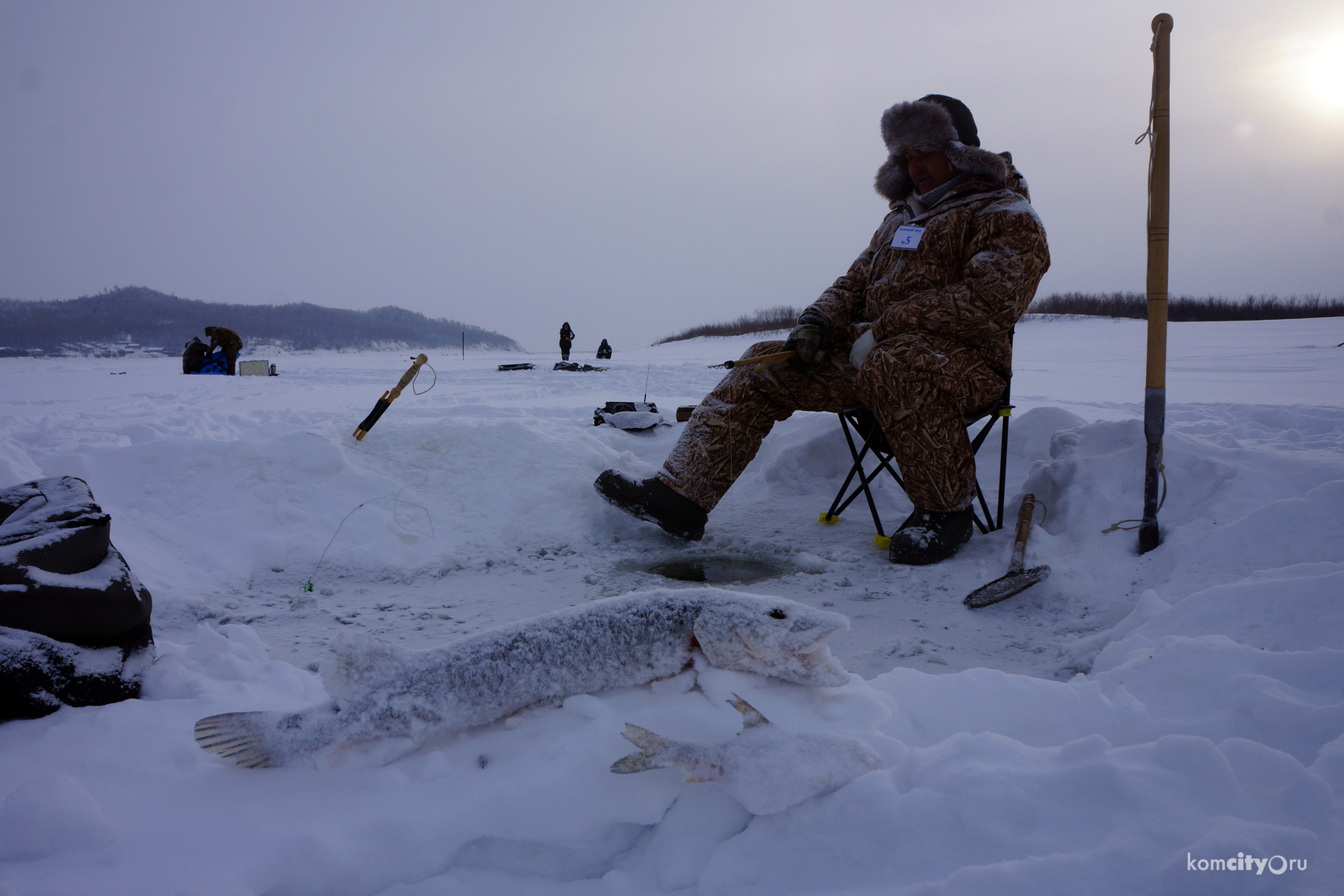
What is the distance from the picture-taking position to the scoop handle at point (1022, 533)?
2.68 metres

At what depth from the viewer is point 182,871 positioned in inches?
40.2

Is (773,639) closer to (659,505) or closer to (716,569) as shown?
(716,569)

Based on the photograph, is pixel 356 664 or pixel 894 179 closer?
pixel 356 664

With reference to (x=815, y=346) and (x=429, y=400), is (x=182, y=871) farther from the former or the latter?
(x=429, y=400)

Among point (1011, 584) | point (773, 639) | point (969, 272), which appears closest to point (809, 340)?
point (969, 272)

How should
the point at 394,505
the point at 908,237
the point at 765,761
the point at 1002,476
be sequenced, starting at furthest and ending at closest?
the point at 394,505
the point at 908,237
the point at 1002,476
the point at 765,761

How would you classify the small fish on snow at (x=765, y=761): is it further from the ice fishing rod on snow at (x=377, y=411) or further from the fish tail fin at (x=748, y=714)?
the ice fishing rod on snow at (x=377, y=411)

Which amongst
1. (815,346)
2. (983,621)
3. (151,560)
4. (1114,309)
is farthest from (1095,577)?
(1114,309)

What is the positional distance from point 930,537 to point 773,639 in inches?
70.8

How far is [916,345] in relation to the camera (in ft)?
9.62

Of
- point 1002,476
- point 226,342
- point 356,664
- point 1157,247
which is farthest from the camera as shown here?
point 226,342

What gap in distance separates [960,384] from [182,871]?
2900mm

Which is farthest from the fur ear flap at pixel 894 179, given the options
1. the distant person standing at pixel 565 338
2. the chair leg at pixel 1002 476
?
the distant person standing at pixel 565 338

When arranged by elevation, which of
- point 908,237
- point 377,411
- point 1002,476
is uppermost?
point 908,237
